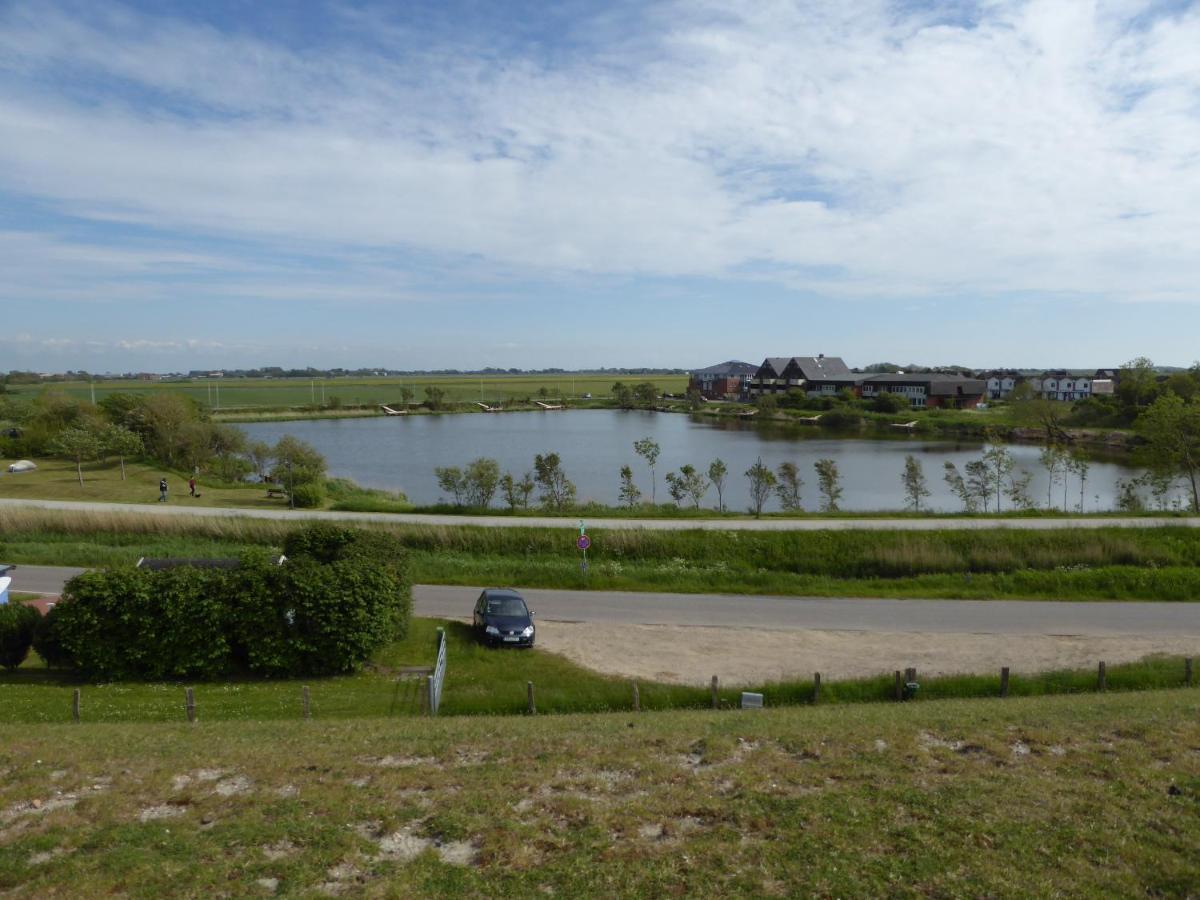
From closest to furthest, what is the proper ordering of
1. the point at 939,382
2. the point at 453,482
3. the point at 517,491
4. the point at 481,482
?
the point at 481,482 → the point at 453,482 → the point at 517,491 → the point at 939,382

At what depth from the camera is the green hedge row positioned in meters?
14.6

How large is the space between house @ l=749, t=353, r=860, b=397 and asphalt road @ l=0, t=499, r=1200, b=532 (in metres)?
92.7

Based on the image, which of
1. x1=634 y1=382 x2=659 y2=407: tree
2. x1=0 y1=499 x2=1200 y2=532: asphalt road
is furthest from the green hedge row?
x1=634 y1=382 x2=659 y2=407: tree

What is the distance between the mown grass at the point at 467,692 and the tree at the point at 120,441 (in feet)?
107

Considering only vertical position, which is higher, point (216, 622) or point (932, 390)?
point (932, 390)

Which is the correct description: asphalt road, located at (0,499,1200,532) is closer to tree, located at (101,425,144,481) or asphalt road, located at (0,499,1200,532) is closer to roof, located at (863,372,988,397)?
tree, located at (101,425,144,481)

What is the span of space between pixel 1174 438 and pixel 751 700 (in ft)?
112

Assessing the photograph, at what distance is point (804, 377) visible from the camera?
127000mm

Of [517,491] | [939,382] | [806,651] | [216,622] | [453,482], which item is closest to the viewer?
[216,622]

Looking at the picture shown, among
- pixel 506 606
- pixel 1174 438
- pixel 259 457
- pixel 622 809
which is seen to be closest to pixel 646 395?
pixel 259 457

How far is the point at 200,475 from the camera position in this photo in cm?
4653

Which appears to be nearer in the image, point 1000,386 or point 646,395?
point 1000,386

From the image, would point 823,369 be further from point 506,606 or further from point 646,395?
point 506,606

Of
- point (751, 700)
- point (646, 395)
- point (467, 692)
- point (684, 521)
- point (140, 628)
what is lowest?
point (467, 692)
